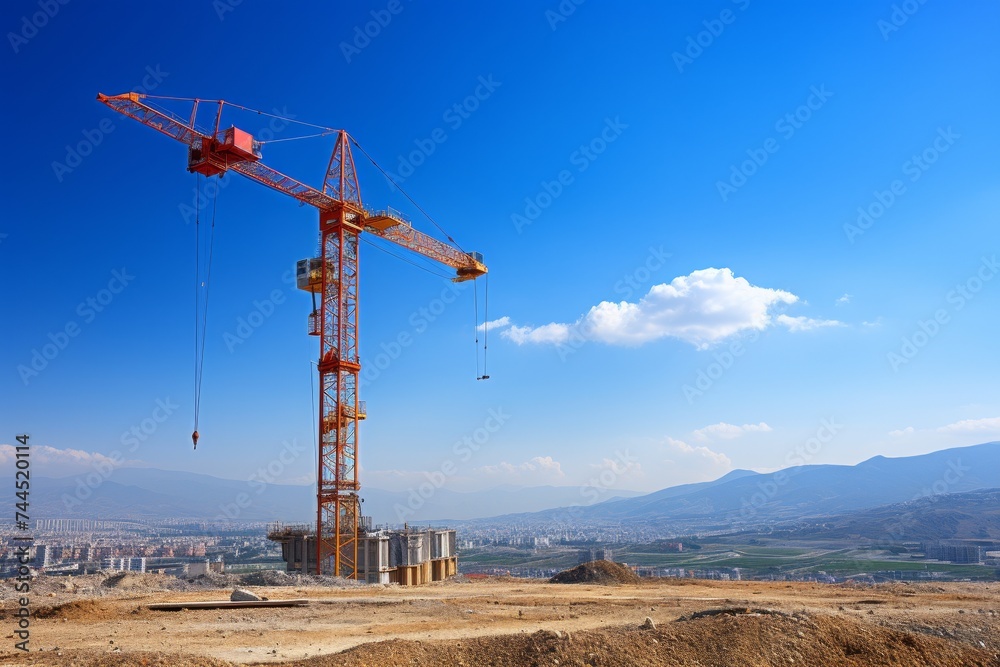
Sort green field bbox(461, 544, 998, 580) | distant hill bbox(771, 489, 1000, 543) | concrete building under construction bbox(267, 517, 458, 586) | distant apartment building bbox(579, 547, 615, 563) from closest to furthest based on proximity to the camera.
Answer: concrete building under construction bbox(267, 517, 458, 586)
green field bbox(461, 544, 998, 580)
distant apartment building bbox(579, 547, 615, 563)
distant hill bbox(771, 489, 1000, 543)

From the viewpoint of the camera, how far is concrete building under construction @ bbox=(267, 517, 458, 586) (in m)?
41.3

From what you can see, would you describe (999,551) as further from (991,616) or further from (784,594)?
(991,616)

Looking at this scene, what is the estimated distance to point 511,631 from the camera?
16.6 meters

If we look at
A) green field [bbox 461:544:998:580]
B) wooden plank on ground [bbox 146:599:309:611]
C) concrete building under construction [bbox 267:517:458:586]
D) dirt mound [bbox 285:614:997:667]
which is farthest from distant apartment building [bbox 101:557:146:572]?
green field [bbox 461:544:998:580]

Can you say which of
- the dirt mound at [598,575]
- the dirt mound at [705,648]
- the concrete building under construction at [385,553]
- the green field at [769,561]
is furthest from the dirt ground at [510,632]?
the green field at [769,561]

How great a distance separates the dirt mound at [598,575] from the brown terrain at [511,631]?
31.2ft

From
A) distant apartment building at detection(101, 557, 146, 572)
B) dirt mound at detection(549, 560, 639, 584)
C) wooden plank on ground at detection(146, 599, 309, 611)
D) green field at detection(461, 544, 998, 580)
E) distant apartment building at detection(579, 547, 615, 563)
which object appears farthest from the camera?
distant apartment building at detection(579, 547, 615, 563)

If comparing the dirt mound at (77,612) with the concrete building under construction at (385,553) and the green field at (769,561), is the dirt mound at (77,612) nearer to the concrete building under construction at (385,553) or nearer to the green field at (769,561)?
the concrete building under construction at (385,553)

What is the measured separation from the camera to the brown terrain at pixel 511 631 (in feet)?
43.5

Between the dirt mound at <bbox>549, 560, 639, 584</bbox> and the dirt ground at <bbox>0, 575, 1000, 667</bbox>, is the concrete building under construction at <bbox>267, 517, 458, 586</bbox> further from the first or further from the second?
the dirt ground at <bbox>0, 575, 1000, 667</bbox>

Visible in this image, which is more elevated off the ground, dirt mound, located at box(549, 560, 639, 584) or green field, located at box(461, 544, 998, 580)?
dirt mound, located at box(549, 560, 639, 584)

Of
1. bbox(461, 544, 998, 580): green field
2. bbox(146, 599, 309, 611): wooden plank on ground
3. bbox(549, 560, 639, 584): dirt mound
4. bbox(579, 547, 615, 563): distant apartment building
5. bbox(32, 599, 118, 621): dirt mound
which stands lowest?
bbox(461, 544, 998, 580): green field

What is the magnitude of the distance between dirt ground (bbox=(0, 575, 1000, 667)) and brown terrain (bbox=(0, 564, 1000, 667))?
0.13 feet

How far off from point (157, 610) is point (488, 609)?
9646 millimetres
